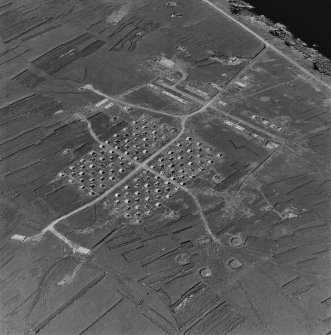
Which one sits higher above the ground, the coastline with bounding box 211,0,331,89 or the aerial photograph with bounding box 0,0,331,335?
the coastline with bounding box 211,0,331,89

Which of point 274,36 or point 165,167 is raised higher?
point 274,36

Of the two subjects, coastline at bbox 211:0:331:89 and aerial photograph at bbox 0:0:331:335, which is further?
coastline at bbox 211:0:331:89

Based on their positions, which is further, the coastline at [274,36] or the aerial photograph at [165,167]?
the coastline at [274,36]

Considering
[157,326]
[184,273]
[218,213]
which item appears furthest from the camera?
[218,213]

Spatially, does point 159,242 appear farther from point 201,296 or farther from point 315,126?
point 315,126

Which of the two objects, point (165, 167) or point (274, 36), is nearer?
point (165, 167)

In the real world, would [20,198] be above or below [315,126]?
below

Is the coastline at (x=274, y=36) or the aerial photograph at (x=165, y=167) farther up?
the coastline at (x=274, y=36)

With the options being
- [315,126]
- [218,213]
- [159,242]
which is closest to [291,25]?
[315,126]
